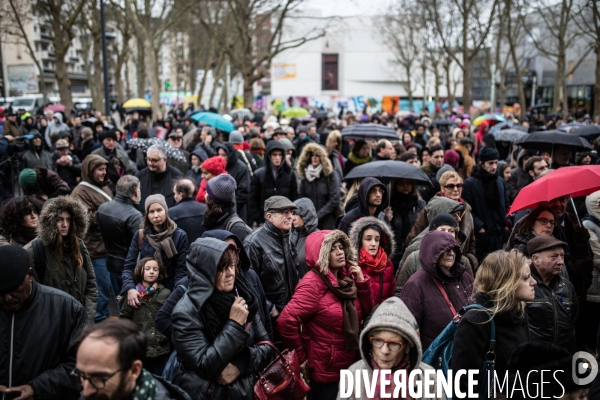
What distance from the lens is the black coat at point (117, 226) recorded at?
5.90 m

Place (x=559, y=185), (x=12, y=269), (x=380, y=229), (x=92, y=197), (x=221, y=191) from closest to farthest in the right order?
(x=12, y=269) → (x=380, y=229) → (x=559, y=185) → (x=221, y=191) → (x=92, y=197)

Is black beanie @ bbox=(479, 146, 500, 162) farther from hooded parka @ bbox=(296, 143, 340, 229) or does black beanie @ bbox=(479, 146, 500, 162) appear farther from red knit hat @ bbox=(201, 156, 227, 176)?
red knit hat @ bbox=(201, 156, 227, 176)

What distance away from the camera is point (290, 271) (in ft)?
16.4

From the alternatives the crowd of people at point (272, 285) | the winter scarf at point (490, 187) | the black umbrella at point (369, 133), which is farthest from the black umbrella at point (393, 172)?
the black umbrella at point (369, 133)

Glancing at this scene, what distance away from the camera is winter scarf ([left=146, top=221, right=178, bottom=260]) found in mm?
5000

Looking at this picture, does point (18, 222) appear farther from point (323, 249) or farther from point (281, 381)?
point (281, 381)

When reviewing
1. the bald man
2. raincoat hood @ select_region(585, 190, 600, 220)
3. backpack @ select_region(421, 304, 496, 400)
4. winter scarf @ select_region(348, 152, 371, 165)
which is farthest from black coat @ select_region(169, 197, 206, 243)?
winter scarf @ select_region(348, 152, 371, 165)

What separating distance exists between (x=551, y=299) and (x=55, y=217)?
380 centimetres

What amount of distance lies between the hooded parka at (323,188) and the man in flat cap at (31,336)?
4883mm

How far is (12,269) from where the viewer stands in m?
3.21

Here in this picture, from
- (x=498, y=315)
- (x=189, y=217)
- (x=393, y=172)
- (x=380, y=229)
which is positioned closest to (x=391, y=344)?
(x=498, y=315)

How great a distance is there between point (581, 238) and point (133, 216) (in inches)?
169

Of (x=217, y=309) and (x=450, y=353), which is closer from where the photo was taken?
(x=217, y=309)

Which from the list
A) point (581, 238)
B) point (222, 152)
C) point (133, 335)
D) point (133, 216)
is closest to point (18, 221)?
point (133, 216)
